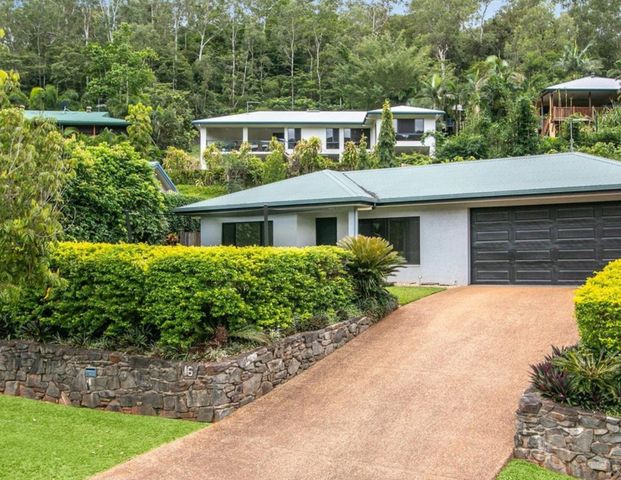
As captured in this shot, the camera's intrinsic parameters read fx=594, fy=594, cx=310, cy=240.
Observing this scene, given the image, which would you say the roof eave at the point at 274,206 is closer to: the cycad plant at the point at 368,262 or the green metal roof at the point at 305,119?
the cycad plant at the point at 368,262

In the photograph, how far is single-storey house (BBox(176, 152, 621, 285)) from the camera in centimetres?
1583

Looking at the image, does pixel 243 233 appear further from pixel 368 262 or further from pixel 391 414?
pixel 391 414

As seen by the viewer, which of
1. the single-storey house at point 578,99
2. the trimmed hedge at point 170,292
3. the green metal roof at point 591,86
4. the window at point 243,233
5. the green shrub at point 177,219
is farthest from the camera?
the green metal roof at point 591,86

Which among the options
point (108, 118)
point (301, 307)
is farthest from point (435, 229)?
point (108, 118)

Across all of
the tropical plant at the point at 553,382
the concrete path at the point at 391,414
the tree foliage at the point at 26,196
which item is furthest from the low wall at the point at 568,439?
the tree foliage at the point at 26,196

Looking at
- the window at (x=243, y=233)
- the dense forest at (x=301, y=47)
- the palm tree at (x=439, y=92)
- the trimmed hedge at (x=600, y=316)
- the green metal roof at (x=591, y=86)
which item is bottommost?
the trimmed hedge at (x=600, y=316)

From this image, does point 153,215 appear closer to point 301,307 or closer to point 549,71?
point 301,307

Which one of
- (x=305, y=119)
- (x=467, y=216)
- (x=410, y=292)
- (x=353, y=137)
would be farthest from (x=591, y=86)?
(x=410, y=292)

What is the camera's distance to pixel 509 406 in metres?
8.02

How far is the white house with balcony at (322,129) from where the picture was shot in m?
44.6

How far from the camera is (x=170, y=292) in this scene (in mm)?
8703

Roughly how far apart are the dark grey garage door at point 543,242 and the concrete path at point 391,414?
4.28 m

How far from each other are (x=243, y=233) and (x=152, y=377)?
Answer: 11627 mm

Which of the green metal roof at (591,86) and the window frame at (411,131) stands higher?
the green metal roof at (591,86)
